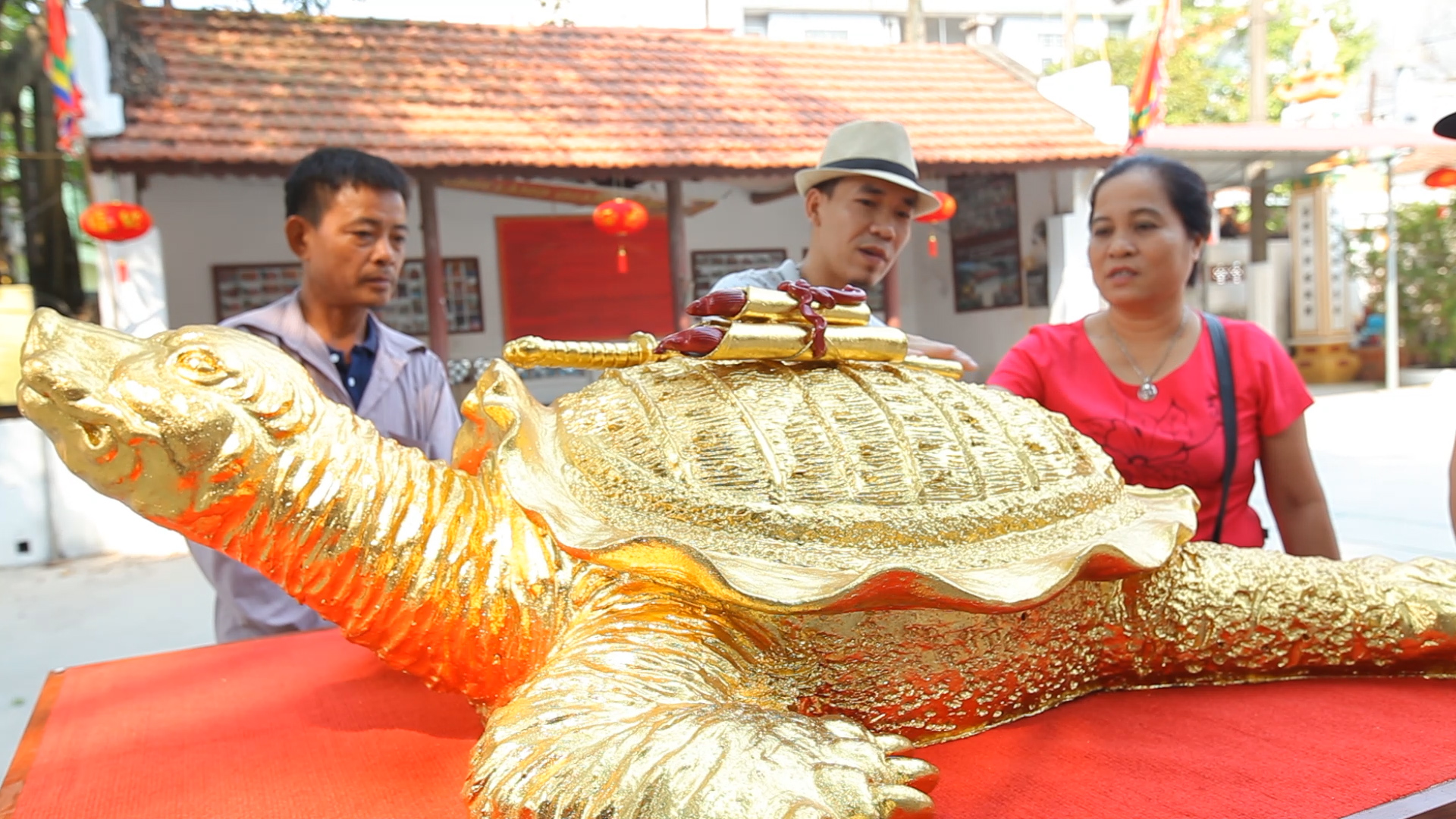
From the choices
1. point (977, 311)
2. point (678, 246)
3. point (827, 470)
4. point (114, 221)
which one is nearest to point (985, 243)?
point (977, 311)

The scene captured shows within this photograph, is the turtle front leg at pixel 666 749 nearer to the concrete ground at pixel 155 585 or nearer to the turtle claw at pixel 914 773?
the turtle claw at pixel 914 773

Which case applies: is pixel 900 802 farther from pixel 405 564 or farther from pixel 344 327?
pixel 344 327

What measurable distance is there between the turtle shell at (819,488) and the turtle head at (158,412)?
282mm

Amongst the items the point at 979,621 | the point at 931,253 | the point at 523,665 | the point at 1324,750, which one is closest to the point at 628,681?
the point at 523,665

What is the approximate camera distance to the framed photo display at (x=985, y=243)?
25.6 ft

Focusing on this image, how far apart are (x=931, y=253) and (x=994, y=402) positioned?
5726mm

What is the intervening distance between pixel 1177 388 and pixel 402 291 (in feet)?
20.5

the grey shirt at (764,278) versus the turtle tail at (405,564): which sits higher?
the grey shirt at (764,278)

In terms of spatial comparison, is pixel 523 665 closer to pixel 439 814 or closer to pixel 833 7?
pixel 439 814

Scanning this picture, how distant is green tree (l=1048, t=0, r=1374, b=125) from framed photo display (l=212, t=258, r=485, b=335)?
16.5 meters

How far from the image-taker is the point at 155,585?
14.0 ft

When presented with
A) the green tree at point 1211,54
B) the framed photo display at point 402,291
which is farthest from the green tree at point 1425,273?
the framed photo display at point 402,291

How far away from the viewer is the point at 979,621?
3.57 feet

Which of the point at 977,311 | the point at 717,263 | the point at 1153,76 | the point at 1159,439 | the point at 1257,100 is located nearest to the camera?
the point at 1159,439
